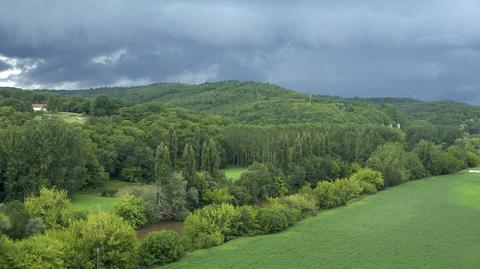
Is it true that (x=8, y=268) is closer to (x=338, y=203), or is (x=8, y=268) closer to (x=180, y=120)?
(x=338, y=203)

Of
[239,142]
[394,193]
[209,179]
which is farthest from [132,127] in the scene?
[394,193]

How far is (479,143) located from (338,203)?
411 ft

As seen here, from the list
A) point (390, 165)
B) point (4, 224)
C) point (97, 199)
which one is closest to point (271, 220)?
point (97, 199)

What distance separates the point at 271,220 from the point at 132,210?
67.0 ft

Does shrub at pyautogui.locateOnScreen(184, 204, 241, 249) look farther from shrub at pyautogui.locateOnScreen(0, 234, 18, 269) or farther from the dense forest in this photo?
shrub at pyautogui.locateOnScreen(0, 234, 18, 269)

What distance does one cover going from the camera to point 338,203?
96.8m

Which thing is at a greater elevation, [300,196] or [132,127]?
[132,127]

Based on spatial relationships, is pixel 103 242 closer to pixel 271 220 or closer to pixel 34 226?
pixel 34 226

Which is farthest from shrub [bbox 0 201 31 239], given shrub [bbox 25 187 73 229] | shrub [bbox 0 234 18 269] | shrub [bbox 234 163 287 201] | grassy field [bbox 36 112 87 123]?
grassy field [bbox 36 112 87 123]

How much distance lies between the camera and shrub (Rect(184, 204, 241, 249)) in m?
69.1

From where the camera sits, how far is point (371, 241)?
72.7 metres

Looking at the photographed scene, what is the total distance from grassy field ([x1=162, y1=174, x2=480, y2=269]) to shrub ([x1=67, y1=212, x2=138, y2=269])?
6.80 meters

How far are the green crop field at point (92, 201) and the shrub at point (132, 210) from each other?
17.4ft

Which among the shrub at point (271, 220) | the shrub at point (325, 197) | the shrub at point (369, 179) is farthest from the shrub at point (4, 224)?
the shrub at point (369, 179)
